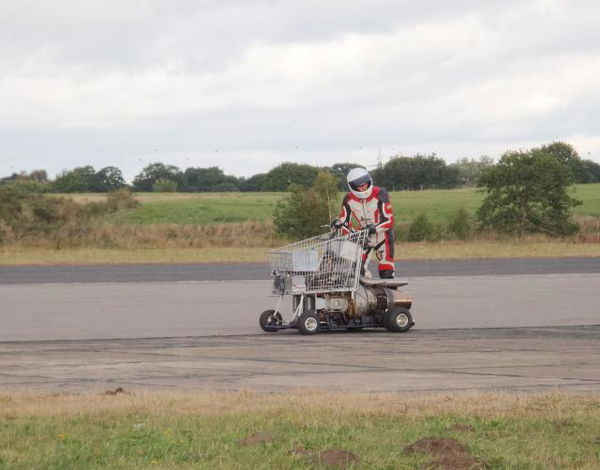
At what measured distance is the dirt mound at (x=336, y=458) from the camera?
22.5 feet

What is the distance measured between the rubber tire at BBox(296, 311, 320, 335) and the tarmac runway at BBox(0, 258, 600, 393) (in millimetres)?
200

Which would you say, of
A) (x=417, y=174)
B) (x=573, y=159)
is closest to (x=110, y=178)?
(x=417, y=174)

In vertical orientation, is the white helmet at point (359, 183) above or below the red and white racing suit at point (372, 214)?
above

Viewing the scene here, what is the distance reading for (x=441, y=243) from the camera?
5162 cm

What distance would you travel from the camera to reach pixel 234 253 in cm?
4556

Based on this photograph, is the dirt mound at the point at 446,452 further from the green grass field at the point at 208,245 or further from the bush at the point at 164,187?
→ the bush at the point at 164,187

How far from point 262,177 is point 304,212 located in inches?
3365

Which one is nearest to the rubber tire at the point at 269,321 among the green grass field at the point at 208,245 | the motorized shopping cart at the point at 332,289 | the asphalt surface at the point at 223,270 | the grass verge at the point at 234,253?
the motorized shopping cart at the point at 332,289

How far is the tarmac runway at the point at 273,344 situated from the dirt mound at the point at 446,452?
3413 millimetres

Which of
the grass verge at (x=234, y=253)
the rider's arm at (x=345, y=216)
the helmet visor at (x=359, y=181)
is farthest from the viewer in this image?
the grass verge at (x=234, y=253)

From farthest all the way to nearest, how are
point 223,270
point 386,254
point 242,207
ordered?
point 242,207, point 223,270, point 386,254

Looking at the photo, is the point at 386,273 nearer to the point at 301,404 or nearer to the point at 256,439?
the point at 301,404

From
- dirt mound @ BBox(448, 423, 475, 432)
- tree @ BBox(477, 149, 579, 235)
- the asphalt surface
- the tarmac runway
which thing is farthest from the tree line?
dirt mound @ BBox(448, 423, 475, 432)

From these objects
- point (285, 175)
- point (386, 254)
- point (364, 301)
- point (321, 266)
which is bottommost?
point (364, 301)
